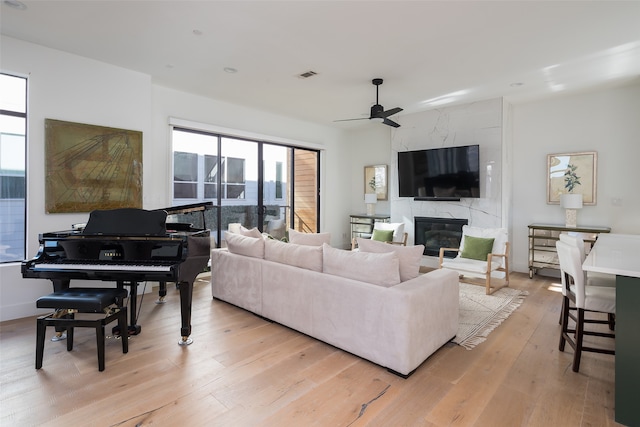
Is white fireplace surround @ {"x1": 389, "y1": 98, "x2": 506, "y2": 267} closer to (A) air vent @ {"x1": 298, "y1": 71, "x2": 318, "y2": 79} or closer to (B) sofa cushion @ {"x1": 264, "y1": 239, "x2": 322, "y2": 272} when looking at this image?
(A) air vent @ {"x1": 298, "y1": 71, "x2": 318, "y2": 79}

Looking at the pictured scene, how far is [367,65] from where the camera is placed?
4027 millimetres

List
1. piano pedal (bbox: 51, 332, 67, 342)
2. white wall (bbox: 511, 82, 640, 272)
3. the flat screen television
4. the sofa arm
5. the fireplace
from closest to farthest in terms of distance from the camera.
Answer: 1. the sofa arm
2. piano pedal (bbox: 51, 332, 67, 342)
3. white wall (bbox: 511, 82, 640, 272)
4. the flat screen television
5. the fireplace

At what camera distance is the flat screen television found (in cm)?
546

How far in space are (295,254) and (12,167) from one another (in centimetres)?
328

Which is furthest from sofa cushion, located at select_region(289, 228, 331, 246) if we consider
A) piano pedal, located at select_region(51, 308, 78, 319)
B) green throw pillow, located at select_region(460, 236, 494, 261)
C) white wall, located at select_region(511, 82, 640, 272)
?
white wall, located at select_region(511, 82, 640, 272)

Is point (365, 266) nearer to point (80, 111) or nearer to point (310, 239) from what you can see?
point (310, 239)

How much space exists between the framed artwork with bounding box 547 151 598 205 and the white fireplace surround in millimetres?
783

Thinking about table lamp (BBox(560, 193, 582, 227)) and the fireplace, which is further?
the fireplace

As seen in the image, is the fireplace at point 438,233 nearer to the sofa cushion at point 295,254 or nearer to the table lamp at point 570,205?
the table lamp at point 570,205

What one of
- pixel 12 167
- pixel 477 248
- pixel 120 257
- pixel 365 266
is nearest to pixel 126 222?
pixel 120 257

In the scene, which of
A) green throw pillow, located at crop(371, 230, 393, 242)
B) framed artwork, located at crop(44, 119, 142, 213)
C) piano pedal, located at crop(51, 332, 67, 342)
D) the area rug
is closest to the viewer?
piano pedal, located at crop(51, 332, 67, 342)

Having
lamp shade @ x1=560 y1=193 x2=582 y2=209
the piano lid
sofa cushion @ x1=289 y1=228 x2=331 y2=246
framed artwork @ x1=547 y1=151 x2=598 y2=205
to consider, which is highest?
framed artwork @ x1=547 y1=151 x2=598 y2=205

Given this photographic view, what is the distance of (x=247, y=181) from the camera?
6.06 m

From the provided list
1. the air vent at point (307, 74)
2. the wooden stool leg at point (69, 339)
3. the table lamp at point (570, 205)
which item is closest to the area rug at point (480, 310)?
the table lamp at point (570, 205)
